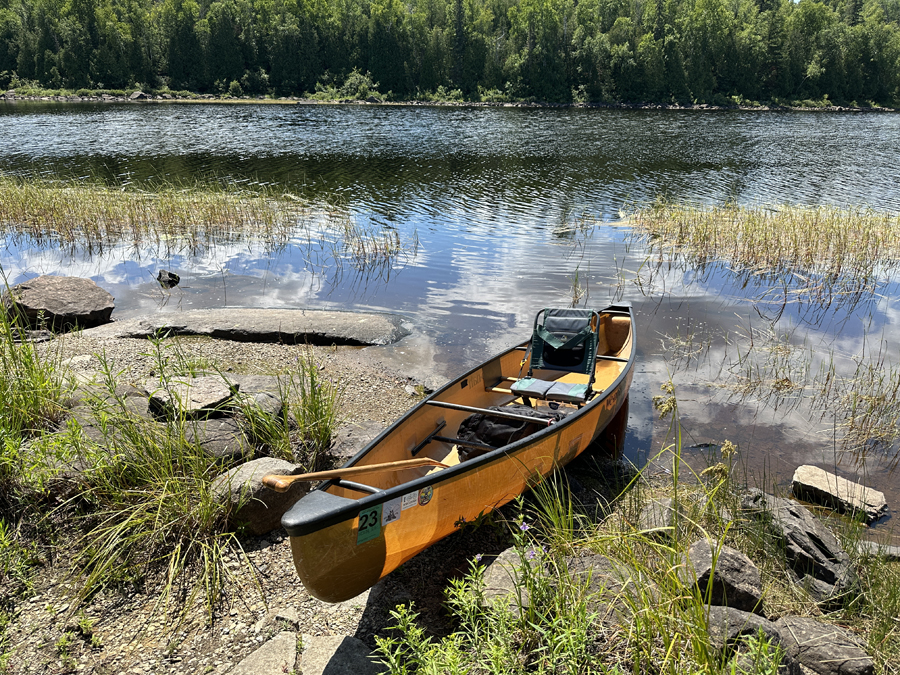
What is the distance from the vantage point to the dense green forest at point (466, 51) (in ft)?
257

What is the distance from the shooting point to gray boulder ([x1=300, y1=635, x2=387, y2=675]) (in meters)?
3.31

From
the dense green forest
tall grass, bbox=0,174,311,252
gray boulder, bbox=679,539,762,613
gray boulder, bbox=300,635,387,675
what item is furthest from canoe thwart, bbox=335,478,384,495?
the dense green forest

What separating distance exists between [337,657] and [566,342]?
4796 mm

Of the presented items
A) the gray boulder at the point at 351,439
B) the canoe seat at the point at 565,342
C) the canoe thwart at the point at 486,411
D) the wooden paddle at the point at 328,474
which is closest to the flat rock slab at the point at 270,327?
the canoe seat at the point at 565,342

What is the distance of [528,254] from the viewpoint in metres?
14.1

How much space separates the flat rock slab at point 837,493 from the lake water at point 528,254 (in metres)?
0.34

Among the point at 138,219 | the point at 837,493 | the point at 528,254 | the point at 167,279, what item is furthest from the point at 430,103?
the point at 837,493

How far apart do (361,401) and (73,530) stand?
3444mm

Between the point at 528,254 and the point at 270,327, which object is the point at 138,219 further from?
the point at 528,254

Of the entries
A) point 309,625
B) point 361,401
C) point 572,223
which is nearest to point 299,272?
point 361,401

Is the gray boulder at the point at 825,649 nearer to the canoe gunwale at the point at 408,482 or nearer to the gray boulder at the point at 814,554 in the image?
the gray boulder at the point at 814,554

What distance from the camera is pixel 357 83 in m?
85.2

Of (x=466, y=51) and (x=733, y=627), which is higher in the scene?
(x=466, y=51)

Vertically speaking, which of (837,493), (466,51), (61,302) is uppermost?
(466,51)
